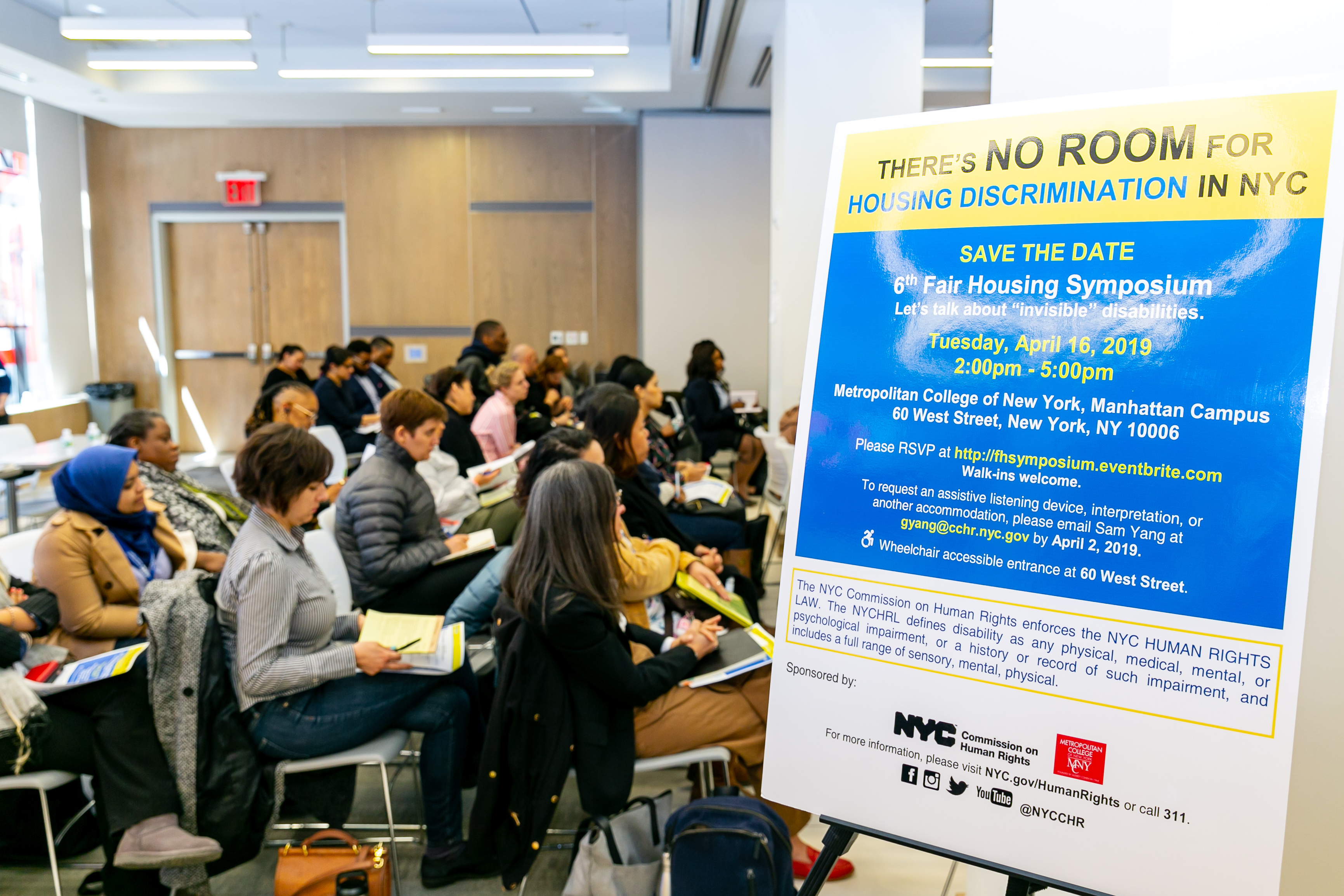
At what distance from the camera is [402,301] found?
34.4 feet

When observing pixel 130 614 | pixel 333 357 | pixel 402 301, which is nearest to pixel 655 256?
pixel 402 301

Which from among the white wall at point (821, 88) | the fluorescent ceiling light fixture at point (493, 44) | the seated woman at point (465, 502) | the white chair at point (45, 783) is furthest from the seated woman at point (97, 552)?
the fluorescent ceiling light fixture at point (493, 44)

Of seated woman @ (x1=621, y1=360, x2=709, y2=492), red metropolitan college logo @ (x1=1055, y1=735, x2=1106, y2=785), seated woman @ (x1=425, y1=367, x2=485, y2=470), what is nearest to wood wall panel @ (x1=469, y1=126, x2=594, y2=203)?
seated woman @ (x1=621, y1=360, x2=709, y2=492)

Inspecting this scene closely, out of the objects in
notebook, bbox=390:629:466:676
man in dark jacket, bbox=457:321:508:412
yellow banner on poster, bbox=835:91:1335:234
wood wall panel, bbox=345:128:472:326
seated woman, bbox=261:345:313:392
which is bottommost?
notebook, bbox=390:629:466:676

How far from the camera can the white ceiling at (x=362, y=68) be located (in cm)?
746

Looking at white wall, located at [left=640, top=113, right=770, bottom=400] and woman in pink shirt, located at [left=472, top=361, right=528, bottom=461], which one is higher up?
white wall, located at [left=640, top=113, right=770, bottom=400]

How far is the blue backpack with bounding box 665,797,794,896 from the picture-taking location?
202cm

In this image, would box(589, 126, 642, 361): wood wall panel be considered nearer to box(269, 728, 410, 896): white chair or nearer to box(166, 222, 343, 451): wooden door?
box(166, 222, 343, 451): wooden door

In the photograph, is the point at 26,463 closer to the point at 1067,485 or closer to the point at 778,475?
the point at 778,475

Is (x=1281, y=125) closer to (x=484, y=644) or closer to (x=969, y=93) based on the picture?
(x=484, y=644)

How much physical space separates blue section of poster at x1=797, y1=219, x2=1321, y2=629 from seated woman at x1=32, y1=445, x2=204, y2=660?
2368 millimetres

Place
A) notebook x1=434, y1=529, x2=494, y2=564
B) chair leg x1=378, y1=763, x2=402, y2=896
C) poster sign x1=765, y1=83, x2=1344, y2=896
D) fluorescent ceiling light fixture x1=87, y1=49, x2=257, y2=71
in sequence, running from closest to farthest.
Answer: poster sign x1=765, y1=83, x2=1344, y2=896 < chair leg x1=378, y1=763, x2=402, y2=896 < notebook x1=434, y1=529, x2=494, y2=564 < fluorescent ceiling light fixture x1=87, y1=49, x2=257, y2=71

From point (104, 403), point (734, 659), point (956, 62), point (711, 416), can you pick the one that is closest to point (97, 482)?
point (734, 659)

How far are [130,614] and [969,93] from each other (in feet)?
28.2
